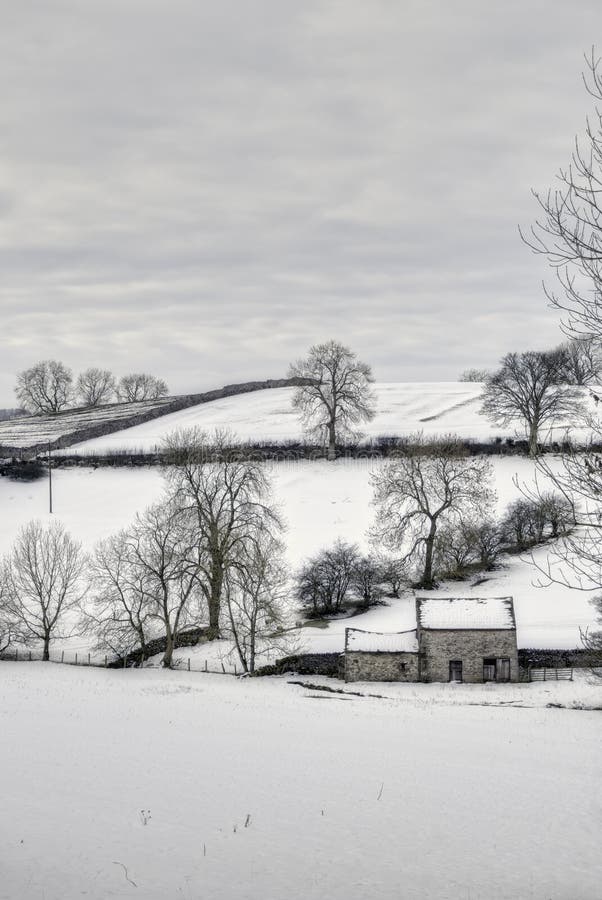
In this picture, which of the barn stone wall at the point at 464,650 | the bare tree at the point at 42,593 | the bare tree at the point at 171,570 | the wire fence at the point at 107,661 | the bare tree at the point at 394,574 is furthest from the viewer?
the bare tree at the point at 394,574

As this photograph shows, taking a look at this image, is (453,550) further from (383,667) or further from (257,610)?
(257,610)

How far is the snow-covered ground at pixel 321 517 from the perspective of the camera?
36.4 m

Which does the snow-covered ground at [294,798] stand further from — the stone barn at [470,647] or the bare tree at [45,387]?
the bare tree at [45,387]

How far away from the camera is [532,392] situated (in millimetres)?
62531

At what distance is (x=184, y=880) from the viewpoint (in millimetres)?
11844

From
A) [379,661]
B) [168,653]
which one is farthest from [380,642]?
[168,653]

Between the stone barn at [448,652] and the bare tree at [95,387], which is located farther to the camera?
the bare tree at [95,387]

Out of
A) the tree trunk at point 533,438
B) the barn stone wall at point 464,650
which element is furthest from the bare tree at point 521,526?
the tree trunk at point 533,438

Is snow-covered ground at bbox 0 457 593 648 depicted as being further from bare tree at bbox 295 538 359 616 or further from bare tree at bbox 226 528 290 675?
bare tree at bbox 295 538 359 616

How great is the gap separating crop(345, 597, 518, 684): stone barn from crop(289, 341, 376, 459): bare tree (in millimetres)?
34039

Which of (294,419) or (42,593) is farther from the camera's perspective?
(294,419)

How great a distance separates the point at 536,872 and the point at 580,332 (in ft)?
30.7

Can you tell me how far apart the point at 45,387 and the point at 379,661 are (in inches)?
4265

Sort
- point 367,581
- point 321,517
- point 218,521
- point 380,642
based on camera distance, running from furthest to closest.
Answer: point 321,517, point 218,521, point 367,581, point 380,642
